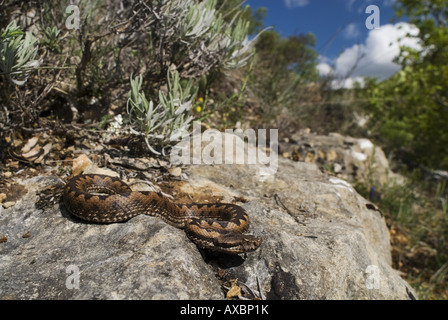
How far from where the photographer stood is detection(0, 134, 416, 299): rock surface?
2.30 metres

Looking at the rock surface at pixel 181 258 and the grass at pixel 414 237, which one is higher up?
the rock surface at pixel 181 258

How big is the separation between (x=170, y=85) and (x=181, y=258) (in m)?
2.68

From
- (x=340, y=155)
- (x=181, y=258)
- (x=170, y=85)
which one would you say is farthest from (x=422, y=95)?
(x=181, y=258)

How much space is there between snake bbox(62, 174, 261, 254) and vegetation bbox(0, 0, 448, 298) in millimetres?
832

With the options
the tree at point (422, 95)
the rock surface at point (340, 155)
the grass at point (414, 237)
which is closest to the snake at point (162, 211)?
the rock surface at point (340, 155)

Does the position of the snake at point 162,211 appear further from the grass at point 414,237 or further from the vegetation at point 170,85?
the grass at point 414,237

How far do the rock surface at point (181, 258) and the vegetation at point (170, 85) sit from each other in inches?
49.8

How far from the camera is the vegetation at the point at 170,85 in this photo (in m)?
4.18

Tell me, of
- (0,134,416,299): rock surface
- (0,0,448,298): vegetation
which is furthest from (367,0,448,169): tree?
(0,134,416,299): rock surface

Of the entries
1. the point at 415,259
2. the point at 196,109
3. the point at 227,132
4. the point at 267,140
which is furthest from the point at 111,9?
the point at 415,259

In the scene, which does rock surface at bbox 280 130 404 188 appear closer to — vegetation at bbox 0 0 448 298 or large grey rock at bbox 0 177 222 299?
vegetation at bbox 0 0 448 298

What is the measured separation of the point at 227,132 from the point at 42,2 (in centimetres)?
371

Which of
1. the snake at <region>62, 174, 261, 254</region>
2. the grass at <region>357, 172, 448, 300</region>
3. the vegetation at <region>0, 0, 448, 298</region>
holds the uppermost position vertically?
the vegetation at <region>0, 0, 448, 298</region>
